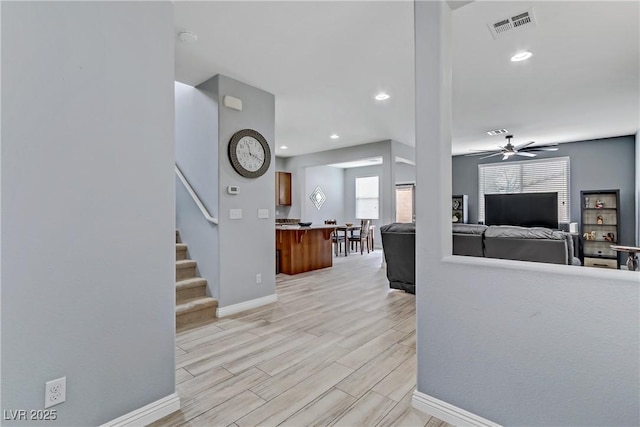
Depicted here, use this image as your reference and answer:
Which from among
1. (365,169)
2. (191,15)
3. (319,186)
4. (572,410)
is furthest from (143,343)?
(365,169)

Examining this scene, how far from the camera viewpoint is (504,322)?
1528 mm

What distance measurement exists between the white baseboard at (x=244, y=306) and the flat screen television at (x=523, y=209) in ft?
20.4

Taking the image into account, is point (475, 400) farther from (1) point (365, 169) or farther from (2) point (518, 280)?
(1) point (365, 169)

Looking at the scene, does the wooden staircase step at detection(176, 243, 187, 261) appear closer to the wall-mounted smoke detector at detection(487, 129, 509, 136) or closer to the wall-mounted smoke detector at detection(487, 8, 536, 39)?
the wall-mounted smoke detector at detection(487, 8, 536, 39)

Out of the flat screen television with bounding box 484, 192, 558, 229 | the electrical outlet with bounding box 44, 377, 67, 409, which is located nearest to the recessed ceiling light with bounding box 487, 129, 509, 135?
the flat screen television with bounding box 484, 192, 558, 229

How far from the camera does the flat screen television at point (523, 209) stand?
686 centimetres

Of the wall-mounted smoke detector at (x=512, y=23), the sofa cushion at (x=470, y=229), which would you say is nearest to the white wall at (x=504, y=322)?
the wall-mounted smoke detector at (x=512, y=23)

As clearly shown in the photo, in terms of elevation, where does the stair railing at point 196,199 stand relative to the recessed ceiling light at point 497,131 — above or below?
below

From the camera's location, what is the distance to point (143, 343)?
1708 millimetres

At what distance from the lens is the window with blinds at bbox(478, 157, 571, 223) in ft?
23.1

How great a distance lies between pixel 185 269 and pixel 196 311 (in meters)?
0.61

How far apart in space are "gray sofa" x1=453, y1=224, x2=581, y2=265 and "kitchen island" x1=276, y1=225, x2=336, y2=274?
2.75 meters

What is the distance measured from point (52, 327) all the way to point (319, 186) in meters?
8.75

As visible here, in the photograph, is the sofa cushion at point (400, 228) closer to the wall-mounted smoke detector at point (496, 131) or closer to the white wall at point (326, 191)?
the wall-mounted smoke detector at point (496, 131)
